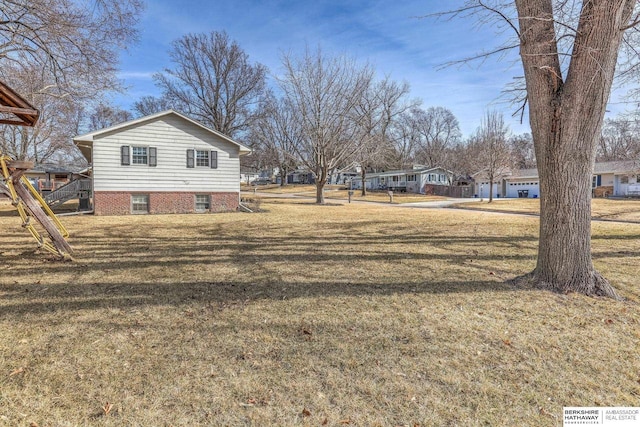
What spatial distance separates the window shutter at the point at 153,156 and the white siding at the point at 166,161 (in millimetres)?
132

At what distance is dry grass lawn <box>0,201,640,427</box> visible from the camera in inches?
90.7

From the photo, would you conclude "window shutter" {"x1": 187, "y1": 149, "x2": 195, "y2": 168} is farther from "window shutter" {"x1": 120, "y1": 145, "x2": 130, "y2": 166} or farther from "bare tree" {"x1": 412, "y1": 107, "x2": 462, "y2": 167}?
"bare tree" {"x1": 412, "y1": 107, "x2": 462, "y2": 167}

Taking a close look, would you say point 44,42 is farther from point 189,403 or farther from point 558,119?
point 558,119

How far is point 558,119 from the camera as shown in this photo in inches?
174

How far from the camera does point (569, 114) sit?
434 centimetres

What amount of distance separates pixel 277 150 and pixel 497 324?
935 inches

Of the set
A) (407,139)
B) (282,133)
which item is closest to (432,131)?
(407,139)

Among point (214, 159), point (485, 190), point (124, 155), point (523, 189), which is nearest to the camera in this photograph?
point (124, 155)

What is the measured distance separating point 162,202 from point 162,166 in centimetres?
175

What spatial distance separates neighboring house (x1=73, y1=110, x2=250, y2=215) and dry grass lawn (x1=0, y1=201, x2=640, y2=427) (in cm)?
1029

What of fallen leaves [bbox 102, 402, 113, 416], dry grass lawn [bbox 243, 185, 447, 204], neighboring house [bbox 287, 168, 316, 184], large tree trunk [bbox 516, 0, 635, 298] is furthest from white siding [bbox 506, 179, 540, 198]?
fallen leaves [bbox 102, 402, 113, 416]

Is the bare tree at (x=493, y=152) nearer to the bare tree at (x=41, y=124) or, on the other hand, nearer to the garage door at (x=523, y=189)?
the garage door at (x=523, y=189)

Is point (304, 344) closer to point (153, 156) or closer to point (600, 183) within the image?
point (153, 156)

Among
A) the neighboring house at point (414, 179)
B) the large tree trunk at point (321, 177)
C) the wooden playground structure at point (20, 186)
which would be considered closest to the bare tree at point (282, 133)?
the large tree trunk at point (321, 177)
